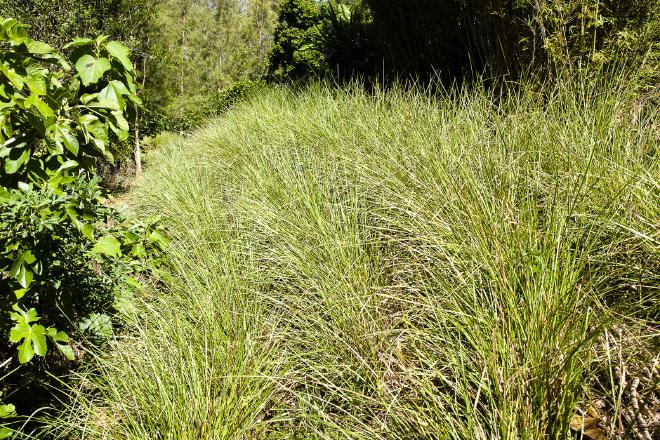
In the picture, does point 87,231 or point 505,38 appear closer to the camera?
point 87,231

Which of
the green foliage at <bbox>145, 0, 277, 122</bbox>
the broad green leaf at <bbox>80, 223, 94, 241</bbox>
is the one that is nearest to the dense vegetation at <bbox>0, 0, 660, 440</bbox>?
the broad green leaf at <bbox>80, 223, 94, 241</bbox>

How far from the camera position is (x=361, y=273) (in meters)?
1.83

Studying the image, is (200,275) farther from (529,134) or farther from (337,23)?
(337,23)

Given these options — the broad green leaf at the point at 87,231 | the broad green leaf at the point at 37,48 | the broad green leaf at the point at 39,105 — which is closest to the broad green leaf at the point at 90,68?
the broad green leaf at the point at 37,48

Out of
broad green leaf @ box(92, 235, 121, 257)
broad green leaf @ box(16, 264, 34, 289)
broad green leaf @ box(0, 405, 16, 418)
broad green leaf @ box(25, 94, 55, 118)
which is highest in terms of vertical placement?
broad green leaf @ box(25, 94, 55, 118)

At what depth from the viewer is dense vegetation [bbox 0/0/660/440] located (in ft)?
4.04

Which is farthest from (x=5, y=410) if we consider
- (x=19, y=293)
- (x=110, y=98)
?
(x=110, y=98)

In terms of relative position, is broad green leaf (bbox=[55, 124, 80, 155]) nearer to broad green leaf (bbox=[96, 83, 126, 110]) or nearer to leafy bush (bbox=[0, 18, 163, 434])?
leafy bush (bbox=[0, 18, 163, 434])

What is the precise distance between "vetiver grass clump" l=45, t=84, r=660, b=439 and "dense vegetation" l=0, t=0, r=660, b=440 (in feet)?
0.04

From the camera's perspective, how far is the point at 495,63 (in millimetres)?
3619

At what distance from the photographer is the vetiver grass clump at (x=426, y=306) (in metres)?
1.18

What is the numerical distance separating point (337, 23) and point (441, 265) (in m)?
6.87

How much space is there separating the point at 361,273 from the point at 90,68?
4.18 feet

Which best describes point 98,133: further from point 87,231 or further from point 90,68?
point 87,231
